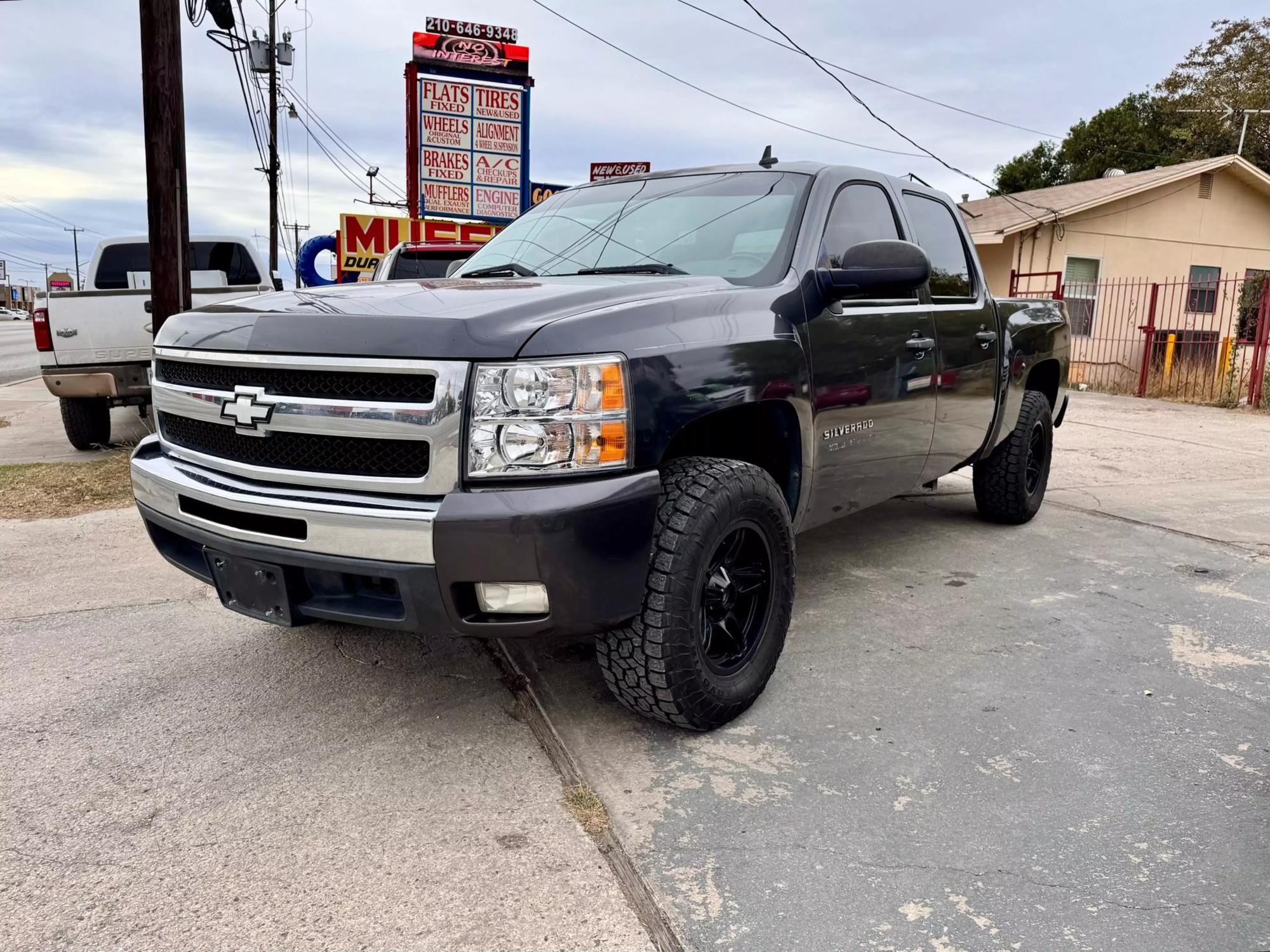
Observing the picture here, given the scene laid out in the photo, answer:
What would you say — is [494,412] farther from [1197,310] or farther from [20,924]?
[1197,310]

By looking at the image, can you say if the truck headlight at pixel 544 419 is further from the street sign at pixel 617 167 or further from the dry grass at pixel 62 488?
the street sign at pixel 617 167

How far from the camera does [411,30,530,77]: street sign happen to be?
13133 mm

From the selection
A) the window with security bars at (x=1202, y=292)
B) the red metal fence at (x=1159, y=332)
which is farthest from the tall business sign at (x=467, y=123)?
the window with security bars at (x=1202, y=292)

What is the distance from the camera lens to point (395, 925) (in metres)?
1.98

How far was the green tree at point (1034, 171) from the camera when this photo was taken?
40.2 metres

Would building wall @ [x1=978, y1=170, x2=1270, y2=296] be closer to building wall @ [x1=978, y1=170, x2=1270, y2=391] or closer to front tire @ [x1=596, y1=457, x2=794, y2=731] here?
building wall @ [x1=978, y1=170, x2=1270, y2=391]

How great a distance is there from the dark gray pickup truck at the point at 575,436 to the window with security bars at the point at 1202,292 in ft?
66.1

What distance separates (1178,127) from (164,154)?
3919 cm

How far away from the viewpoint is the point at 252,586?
262cm

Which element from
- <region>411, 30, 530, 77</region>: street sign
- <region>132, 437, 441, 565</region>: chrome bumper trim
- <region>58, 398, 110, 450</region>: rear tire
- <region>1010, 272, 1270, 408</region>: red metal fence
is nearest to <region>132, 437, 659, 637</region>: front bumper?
<region>132, 437, 441, 565</region>: chrome bumper trim

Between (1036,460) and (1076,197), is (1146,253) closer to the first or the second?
(1076,197)

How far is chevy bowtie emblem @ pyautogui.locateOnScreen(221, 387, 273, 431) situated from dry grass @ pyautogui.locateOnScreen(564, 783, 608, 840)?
131cm

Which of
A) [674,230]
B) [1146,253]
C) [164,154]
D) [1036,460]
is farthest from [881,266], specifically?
[1146,253]

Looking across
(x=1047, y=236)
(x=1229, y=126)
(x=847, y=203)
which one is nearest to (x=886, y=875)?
(x=847, y=203)
